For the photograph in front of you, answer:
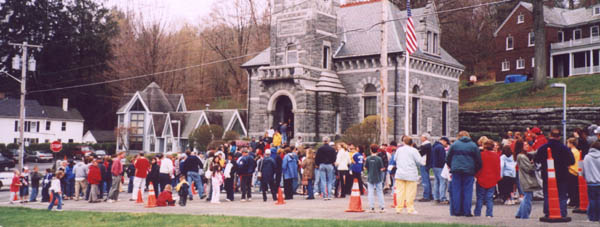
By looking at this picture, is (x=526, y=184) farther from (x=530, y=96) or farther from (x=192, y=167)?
(x=530, y=96)

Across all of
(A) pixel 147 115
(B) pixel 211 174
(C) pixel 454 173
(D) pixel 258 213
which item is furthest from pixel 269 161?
(A) pixel 147 115

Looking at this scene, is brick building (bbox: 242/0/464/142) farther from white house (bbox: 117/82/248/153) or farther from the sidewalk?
the sidewalk

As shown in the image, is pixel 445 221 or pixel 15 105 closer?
pixel 445 221

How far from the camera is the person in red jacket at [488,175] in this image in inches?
444

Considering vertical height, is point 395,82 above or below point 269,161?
above

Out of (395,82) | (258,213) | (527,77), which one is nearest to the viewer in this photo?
(258,213)

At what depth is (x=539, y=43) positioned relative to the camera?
130 ft

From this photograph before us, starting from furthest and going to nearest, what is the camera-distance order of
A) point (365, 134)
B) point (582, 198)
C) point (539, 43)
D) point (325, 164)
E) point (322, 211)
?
point (539, 43), point (365, 134), point (325, 164), point (322, 211), point (582, 198)

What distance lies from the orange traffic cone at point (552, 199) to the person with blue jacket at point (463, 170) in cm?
135

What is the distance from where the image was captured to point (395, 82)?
113 feet

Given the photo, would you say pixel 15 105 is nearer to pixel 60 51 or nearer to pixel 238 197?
pixel 60 51

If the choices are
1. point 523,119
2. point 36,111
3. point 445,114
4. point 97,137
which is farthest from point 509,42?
point 36,111

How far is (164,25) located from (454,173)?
6683 centimetres

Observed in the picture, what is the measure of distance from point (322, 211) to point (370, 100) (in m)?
23.5
